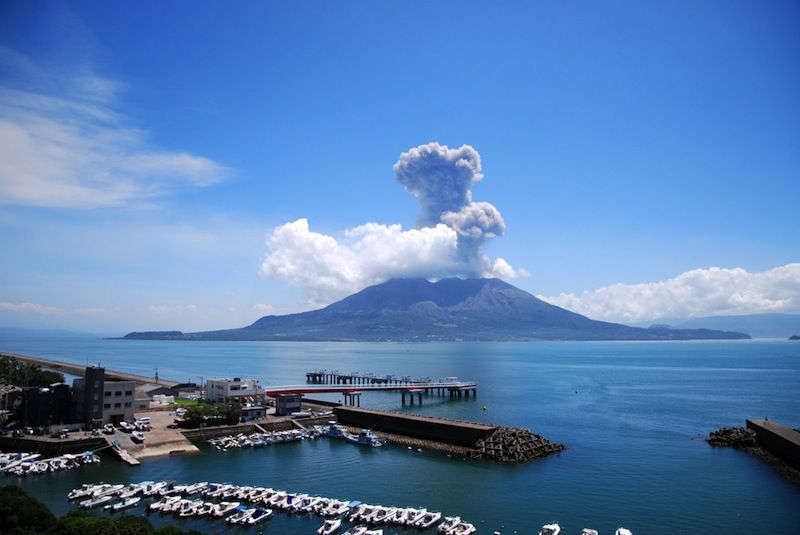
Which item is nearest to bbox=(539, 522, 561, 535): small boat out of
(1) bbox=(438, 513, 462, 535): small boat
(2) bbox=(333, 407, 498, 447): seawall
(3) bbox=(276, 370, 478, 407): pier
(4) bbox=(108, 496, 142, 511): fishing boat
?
(1) bbox=(438, 513, 462, 535): small boat

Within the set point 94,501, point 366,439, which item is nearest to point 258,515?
point 94,501

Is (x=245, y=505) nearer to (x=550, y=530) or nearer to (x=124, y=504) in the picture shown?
(x=124, y=504)

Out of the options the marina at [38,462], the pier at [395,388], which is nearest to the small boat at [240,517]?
the marina at [38,462]

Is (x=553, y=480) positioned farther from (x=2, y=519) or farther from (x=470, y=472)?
(x=2, y=519)

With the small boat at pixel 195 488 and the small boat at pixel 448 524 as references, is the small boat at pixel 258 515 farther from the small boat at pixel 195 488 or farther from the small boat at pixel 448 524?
the small boat at pixel 448 524

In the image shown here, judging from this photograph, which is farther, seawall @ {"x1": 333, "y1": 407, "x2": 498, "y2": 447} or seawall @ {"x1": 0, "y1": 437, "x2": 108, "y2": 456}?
seawall @ {"x1": 333, "y1": 407, "x2": 498, "y2": 447}

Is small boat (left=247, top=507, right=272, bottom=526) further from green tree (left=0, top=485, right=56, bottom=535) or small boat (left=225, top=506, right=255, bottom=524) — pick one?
green tree (left=0, top=485, right=56, bottom=535)
